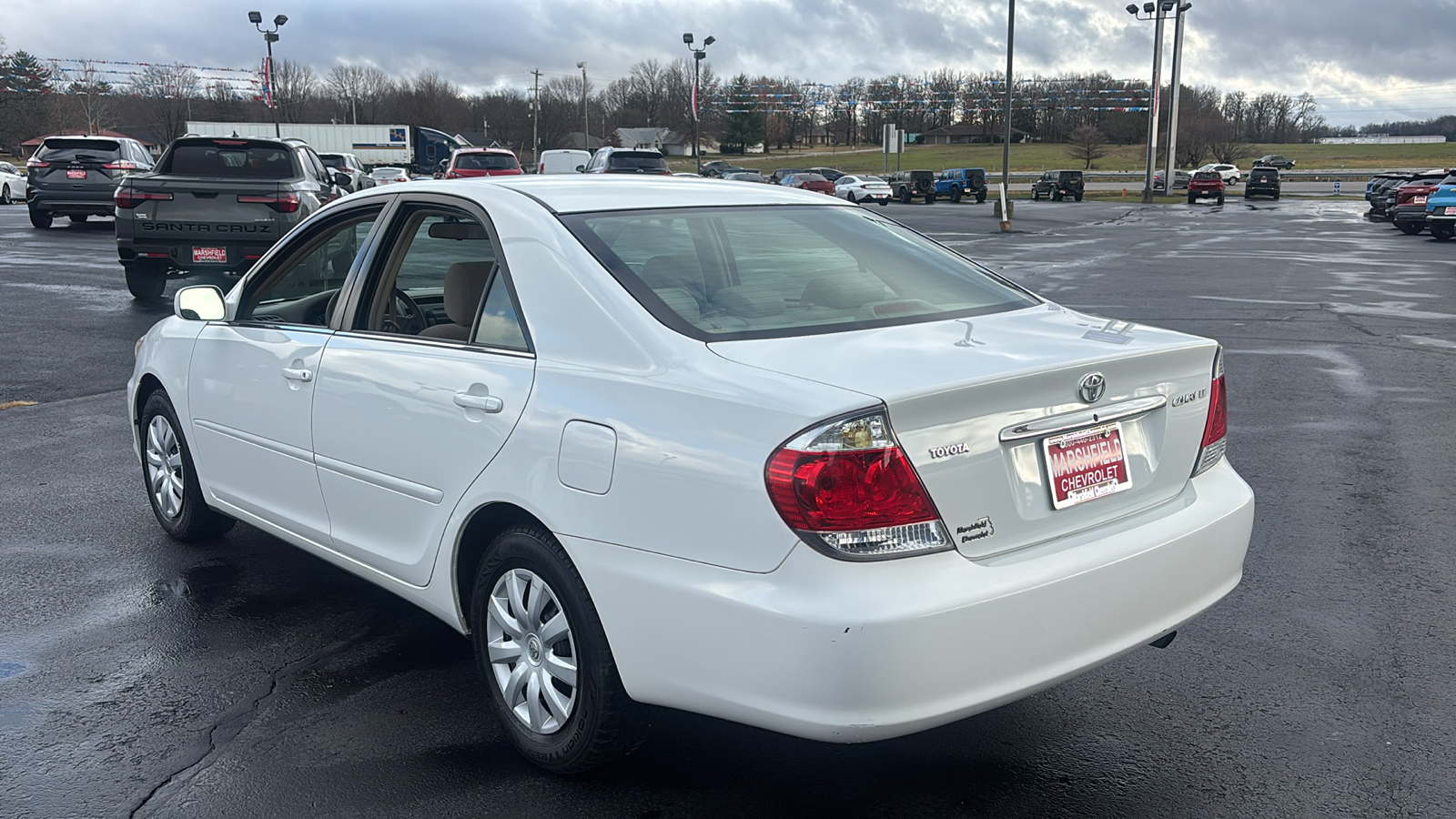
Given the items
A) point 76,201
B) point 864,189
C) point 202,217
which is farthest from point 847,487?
point 864,189

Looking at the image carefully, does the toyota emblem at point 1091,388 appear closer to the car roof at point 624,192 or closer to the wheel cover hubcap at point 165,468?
the car roof at point 624,192

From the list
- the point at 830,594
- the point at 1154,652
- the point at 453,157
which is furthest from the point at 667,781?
the point at 453,157

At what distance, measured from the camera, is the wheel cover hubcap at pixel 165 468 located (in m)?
5.15

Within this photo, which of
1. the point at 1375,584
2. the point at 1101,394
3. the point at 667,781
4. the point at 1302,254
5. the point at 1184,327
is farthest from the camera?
the point at 1302,254

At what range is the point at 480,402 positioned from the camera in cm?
324

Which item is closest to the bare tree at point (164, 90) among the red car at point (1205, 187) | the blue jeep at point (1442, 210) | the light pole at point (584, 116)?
the light pole at point (584, 116)

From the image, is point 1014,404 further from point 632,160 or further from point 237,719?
point 632,160

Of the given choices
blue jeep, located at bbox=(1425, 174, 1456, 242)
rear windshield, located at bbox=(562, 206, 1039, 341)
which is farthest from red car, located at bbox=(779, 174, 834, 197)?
rear windshield, located at bbox=(562, 206, 1039, 341)

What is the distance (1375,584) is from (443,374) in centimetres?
365

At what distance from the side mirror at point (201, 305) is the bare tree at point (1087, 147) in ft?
329

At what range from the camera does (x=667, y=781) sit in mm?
3180

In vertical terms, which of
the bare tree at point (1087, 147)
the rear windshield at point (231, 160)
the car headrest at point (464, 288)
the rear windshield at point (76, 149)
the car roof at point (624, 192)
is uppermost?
the bare tree at point (1087, 147)

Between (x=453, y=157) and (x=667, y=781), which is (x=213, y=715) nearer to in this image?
(x=667, y=781)

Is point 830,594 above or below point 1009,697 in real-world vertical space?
above
